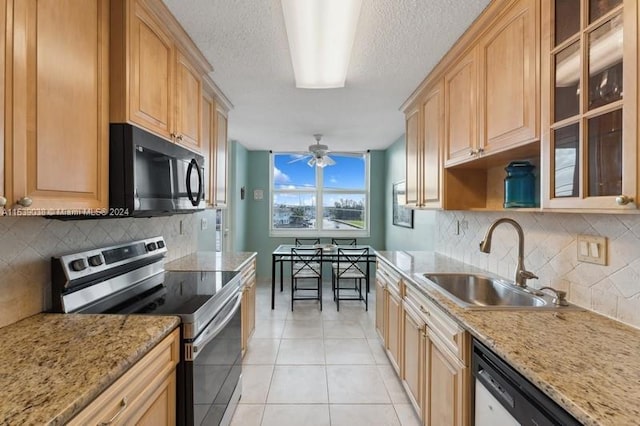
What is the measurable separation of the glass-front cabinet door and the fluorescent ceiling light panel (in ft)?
2.99

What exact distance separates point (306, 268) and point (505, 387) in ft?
11.3

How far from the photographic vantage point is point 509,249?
1.89 metres

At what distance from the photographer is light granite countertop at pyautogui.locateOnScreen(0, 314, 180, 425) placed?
2.30ft

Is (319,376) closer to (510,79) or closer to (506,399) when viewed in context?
(506,399)

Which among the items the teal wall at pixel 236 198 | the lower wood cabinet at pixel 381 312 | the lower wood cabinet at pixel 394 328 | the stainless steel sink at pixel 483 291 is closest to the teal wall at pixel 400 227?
the lower wood cabinet at pixel 381 312

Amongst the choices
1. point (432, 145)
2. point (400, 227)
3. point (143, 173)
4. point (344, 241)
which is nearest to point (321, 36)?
point (432, 145)

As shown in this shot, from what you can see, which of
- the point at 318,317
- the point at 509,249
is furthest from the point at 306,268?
the point at 509,249

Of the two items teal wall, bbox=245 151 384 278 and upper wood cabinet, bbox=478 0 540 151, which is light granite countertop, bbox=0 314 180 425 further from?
teal wall, bbox=245 151 384 278

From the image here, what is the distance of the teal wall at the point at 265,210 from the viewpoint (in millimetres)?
5422

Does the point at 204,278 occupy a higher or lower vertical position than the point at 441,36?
lower

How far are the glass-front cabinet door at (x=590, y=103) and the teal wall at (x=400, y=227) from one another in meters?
2.06

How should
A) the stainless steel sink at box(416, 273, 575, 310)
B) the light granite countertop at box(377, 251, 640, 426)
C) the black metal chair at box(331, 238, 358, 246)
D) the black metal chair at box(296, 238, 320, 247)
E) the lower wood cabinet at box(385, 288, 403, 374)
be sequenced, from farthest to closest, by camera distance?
1. the black metal chair at box(331, 238, 358, 246)
2. the black metal chair at box(296, 238, 320, 247)
3. the lower wood cabinet at box(385, 288, 403, 374)
4. the stainless steel sink at box(416, 273, 575, 310)
5. the light granite countertop at box(377, 251, 640, 426)

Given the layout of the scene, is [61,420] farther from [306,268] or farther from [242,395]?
[306,268]

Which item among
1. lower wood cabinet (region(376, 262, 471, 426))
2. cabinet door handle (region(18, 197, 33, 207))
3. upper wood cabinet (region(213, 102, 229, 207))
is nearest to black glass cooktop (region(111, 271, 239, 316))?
cabinet door handle (region(18, 197, 33, 207))
